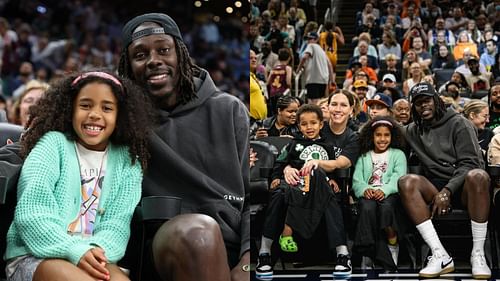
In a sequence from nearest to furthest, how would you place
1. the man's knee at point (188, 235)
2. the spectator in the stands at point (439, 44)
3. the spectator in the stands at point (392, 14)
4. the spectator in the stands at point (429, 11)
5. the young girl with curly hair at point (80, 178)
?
the man's knee at point (188, 235), the young girl with curly hair at point (80, 178), the spectator in the stands at point (392, 14), the spectator in the stands at point (439, 44), the spectator in the stands at point (429, 11)

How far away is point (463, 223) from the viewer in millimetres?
2816

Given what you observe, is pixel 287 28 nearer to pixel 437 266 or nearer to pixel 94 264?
pixel 437 266

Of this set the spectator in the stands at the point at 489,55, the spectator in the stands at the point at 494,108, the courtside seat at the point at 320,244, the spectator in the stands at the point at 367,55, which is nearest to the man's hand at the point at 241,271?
the courtside seat at the point at 320,244

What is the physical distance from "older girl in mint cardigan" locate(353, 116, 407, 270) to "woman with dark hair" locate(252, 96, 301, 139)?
29 cm

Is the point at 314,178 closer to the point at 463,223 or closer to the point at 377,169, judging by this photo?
the point at 377,169

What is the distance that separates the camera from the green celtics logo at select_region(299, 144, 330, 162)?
2791 mm

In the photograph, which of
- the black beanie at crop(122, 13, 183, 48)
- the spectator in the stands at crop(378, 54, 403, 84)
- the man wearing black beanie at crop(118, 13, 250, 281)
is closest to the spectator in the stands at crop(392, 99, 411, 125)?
the spectator in the stands at crop(378, 54, 403, 84)

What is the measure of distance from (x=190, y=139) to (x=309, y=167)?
1.26 meters

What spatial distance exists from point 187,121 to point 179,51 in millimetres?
166

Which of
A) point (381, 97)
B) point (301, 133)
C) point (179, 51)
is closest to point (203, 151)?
point (179, 51)

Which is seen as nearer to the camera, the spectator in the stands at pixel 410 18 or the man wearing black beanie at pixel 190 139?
the man wearing black beanie at pixel 190 139

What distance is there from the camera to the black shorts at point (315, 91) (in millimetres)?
2875

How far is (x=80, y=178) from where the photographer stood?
4.93ft

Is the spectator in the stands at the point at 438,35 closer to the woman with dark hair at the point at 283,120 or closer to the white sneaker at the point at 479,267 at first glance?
the woman with dark hair at the point at 283,120
